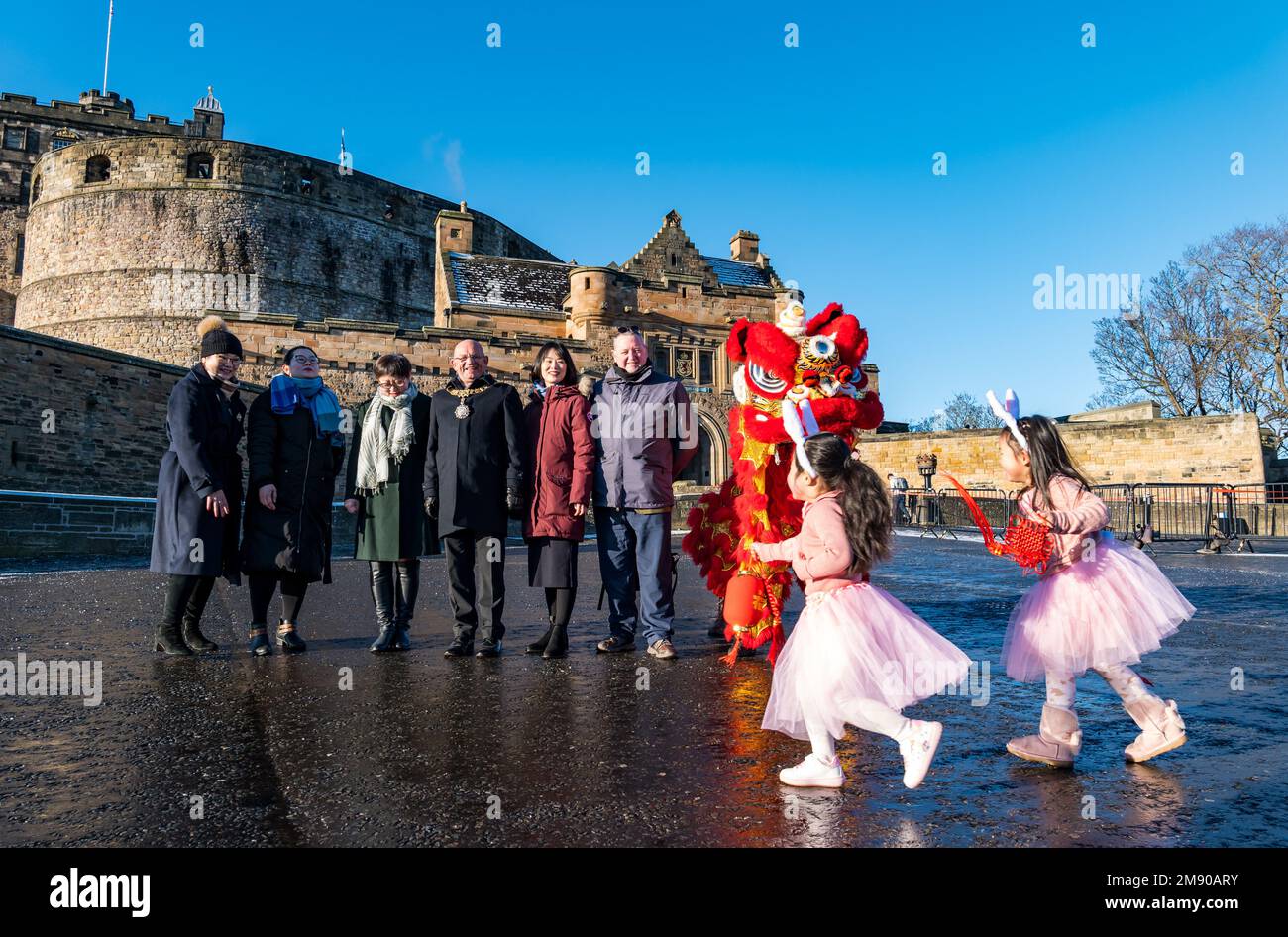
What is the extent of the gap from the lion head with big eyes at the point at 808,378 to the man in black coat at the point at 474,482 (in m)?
A: 1.62

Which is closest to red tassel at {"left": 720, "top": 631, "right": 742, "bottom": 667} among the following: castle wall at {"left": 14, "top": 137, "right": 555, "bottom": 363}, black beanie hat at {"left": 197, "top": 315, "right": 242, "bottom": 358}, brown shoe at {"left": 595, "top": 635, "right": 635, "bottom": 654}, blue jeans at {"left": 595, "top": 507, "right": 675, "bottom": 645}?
blue jeans at {"left": 595, "top": 507, "right": 675, "bottom": 645}

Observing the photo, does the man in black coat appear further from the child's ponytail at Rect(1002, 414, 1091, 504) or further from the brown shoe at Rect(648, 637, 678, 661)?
the child's ponytail at Rect(1002, 414, 1091, 504)

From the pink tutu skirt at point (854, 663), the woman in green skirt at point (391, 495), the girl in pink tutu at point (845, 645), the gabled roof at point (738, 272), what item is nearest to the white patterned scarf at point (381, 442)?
the woman in green skirt at point (391, 495)

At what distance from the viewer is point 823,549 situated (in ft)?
10.9

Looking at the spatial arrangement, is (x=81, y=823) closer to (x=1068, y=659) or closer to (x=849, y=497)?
(x=849, y=497)

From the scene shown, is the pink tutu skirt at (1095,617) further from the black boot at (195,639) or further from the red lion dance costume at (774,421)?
the black boot at (195,639)

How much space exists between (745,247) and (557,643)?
138ft

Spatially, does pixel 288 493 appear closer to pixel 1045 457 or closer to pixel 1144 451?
pixel 1045 457

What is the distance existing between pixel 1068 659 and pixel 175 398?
17.9 ft

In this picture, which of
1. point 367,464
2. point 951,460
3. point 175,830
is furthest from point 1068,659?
point 951,460

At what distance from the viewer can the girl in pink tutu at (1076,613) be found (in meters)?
3.31

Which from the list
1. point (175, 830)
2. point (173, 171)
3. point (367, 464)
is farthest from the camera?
point (173, 171)

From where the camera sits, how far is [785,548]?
11.3 ft

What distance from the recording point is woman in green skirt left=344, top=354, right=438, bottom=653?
19.9 feet
